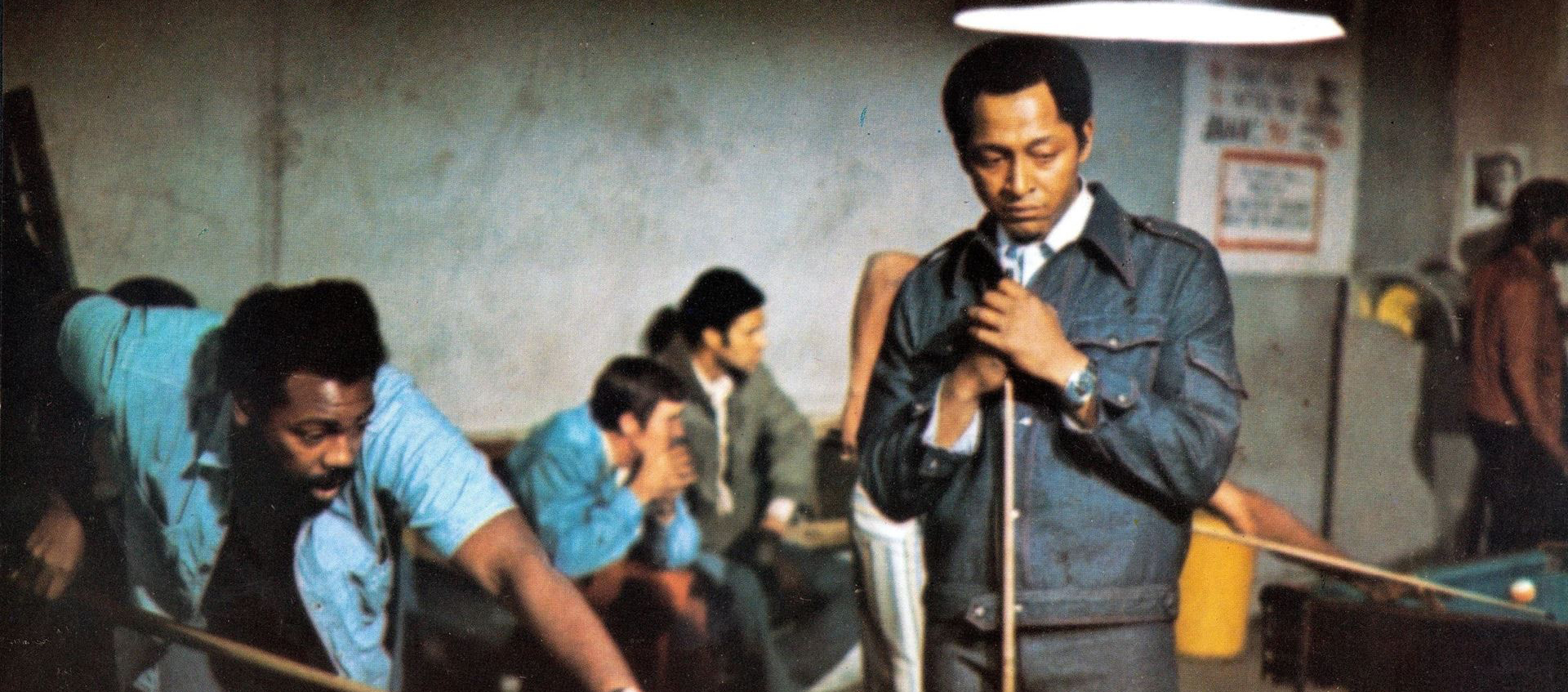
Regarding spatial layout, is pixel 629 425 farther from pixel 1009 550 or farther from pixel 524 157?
pixel 1009 550

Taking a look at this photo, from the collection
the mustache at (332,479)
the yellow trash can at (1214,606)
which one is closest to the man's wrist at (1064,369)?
the mustache at (332,479)

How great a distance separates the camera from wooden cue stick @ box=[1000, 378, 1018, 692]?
244 centimetres

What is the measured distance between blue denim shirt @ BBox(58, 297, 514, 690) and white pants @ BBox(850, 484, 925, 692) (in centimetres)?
94

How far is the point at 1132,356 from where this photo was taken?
2479mm

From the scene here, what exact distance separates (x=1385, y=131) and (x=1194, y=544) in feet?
6.98

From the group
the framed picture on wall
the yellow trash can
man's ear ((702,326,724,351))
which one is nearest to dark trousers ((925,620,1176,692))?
man's ear ((702,326,724,351))

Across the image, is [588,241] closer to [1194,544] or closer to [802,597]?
[802,597]

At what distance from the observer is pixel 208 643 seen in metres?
2.93

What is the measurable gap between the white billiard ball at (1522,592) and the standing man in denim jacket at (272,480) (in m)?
2.67

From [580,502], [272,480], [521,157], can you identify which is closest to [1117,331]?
[272,480]

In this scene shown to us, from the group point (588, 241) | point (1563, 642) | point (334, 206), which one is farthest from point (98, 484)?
point (1563, 642)

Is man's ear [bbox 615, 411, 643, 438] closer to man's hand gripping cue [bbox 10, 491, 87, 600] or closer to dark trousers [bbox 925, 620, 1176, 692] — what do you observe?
man's hand gripping cue [bbox 10, 491, 87, 600]

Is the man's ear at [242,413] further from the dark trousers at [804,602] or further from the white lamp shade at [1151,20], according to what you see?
the dark trousers at [804,602]

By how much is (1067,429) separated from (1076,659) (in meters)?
0.39
